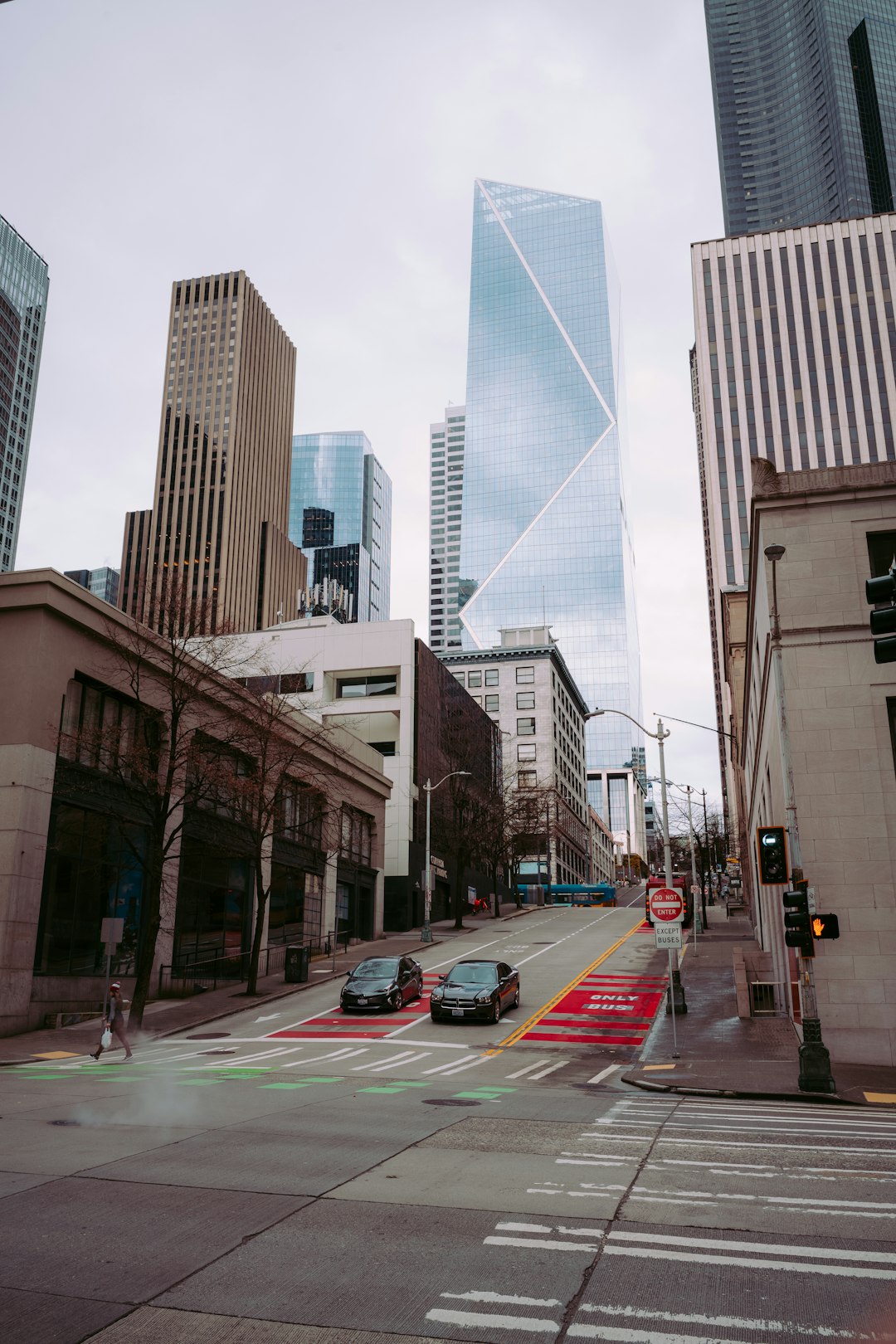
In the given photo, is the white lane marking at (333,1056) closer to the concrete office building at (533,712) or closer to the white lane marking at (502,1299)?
the white lane marking at (502,1299)

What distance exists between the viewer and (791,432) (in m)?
130

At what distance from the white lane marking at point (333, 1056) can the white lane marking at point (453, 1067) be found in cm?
239

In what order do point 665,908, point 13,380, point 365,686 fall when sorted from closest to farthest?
point 665,908 → point 365,686 → point 13,380

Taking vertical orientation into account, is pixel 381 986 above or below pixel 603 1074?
above

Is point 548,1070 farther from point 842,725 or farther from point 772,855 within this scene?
point 842,725

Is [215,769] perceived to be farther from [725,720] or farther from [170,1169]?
[725,720]

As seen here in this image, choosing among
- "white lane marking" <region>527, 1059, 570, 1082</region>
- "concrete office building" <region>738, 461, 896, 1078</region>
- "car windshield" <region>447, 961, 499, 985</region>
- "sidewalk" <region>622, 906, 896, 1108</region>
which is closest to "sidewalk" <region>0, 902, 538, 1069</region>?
"car windshield" <region>447, 961, 499, 985</region>

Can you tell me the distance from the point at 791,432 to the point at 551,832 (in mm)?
64606

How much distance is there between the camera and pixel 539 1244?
735 centimetres

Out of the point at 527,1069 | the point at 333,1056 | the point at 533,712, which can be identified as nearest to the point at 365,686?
the point at 333,1056

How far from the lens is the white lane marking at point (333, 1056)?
20.9m

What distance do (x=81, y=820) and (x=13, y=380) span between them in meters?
184

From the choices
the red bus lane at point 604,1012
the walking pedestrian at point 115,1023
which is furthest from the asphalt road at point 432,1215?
the red bus lane at point 604,1012

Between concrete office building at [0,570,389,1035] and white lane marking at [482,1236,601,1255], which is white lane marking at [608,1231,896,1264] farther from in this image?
concrete office building at [0,570,389,1035]
